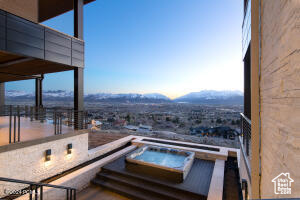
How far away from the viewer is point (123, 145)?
711 centimetres

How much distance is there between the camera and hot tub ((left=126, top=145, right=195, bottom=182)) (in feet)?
14.0

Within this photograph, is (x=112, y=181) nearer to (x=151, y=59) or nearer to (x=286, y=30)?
(x=286, y=30)

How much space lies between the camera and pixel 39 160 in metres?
3.81

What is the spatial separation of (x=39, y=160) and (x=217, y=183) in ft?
18.0

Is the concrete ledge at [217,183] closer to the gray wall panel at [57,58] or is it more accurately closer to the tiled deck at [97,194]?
the tiled deck at [97,194]

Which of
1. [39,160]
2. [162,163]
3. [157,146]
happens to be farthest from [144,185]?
[39,160]

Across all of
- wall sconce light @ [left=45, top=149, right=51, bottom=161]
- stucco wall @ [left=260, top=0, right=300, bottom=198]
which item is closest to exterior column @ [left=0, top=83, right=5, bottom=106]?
wall sconce light @ [left=45, top=149, right=51, bottom=161]

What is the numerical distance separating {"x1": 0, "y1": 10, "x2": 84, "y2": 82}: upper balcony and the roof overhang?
240 cm

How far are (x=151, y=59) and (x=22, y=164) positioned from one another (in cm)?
1939

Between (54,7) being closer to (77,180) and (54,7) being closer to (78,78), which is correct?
(78,78)

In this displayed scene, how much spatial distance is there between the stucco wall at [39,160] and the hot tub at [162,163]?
2.00m

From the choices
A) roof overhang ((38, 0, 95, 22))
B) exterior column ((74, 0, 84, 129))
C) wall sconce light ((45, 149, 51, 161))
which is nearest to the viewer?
wall sconce light ((45, 149, 51, 161))

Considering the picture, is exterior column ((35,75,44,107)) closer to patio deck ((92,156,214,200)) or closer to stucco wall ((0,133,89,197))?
stucco wall ((0,133,89,197))

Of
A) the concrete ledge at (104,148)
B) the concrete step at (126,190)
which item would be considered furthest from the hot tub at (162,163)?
the concrete ledge at (104,148)
